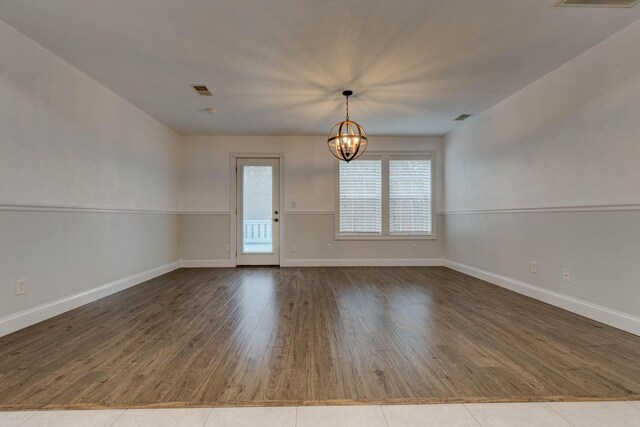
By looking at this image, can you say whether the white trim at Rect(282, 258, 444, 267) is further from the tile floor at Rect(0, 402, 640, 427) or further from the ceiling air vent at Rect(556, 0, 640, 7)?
the ceiling air vent at Rect(556, 0, 640, 7)

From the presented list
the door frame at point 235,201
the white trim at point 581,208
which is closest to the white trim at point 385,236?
the door frame at point 235,201

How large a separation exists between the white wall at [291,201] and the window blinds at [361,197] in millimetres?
A: 234

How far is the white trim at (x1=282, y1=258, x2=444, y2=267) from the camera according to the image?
18.4 ft

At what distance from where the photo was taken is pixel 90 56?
285 centimetres

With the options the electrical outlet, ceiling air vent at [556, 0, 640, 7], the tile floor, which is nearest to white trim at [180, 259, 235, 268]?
the electrical outlet

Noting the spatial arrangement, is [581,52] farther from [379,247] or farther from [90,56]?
[90,56]

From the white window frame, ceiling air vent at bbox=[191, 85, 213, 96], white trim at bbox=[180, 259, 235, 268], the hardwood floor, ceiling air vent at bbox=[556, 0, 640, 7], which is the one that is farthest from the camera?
the white window frame

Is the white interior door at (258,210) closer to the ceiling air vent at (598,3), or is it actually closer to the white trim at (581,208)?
the white trim at (581,208)

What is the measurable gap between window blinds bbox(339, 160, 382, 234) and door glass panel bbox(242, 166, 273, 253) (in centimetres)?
138

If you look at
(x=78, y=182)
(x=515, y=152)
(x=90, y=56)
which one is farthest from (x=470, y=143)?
(x=78, y=182)

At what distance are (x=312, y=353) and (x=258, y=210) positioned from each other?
3.94 m

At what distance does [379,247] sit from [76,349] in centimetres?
458

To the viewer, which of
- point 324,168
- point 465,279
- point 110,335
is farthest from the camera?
point 324,168

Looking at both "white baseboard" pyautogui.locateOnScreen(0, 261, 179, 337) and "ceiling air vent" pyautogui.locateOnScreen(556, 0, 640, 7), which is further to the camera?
"white baseboard" pyautogui.locateOnScreen(0, 261, 179, 337)
